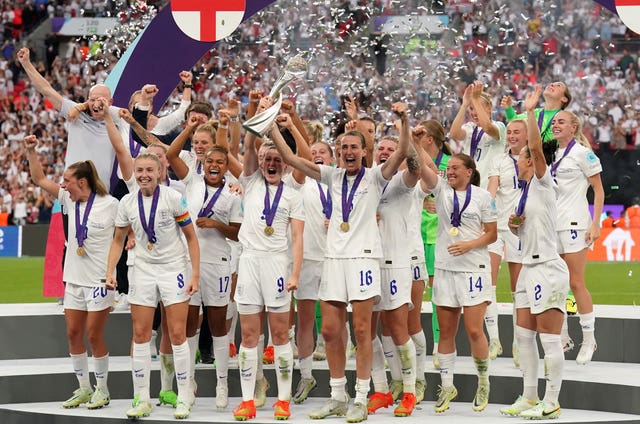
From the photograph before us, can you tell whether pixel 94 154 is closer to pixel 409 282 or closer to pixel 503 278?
pixel 409 282

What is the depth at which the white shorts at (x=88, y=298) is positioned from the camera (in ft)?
27.4

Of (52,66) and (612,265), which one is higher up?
(52,66)

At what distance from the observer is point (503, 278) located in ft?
50.3

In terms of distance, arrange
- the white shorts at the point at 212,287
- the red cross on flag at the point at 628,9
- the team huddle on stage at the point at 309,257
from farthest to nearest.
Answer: the red cross on flag at the point at 628,9 → the white shorts at the point at 212,287 → the team huddle on stage at the point at 309,257

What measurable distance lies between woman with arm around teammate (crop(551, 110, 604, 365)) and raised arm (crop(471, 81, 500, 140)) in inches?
23.4

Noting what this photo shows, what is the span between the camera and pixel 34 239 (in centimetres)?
2103

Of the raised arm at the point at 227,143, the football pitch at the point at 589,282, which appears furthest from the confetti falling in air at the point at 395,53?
the raised arm at the point at 227,143

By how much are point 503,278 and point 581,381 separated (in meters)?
6.84

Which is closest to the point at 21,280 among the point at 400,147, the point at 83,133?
the point at 83,133

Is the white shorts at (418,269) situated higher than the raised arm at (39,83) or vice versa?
the raised arm at (39,83)

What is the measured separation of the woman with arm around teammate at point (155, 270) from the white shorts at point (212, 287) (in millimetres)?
381

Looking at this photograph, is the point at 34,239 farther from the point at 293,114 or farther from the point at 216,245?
the point at 293,114

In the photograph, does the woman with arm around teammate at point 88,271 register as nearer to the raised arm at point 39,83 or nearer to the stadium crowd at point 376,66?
the raised arm at point 39,83

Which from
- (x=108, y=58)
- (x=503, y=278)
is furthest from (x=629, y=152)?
(x=108, y=58)
